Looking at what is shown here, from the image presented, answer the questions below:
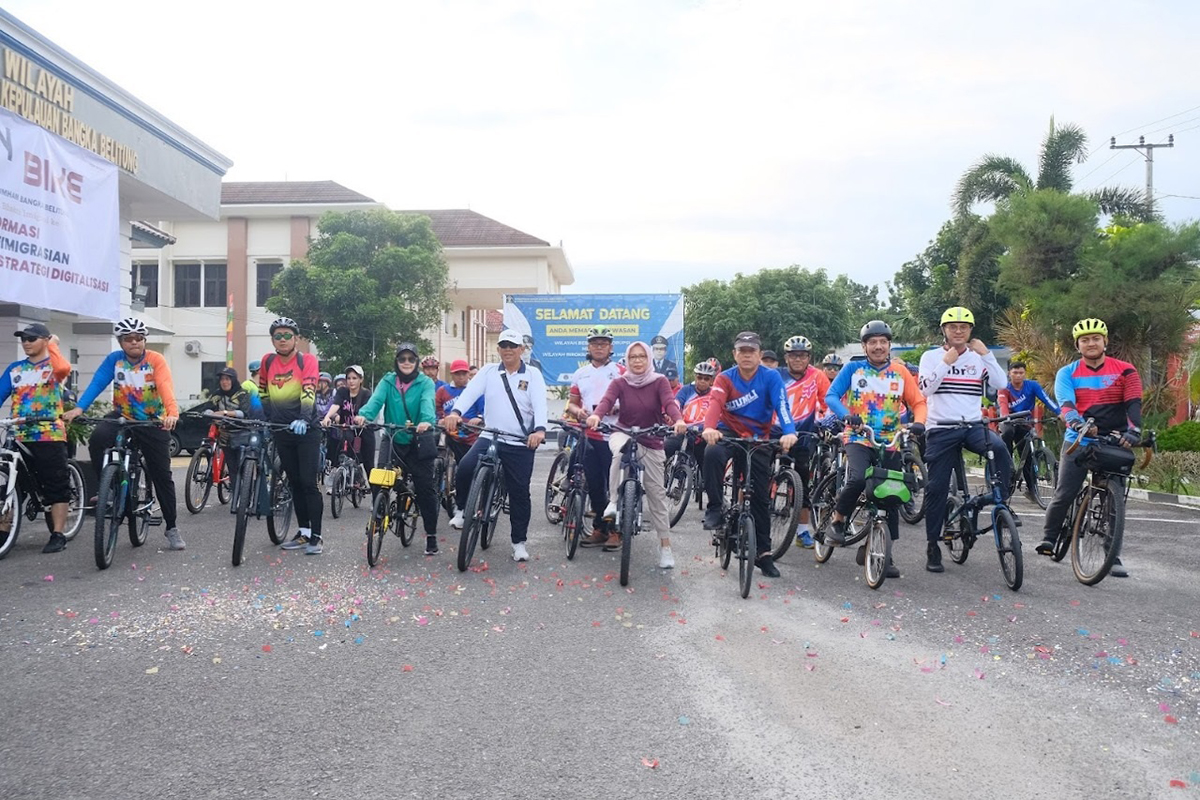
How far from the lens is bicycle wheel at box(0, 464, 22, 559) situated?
8.63 m

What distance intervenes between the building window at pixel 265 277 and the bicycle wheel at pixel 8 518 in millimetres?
37356

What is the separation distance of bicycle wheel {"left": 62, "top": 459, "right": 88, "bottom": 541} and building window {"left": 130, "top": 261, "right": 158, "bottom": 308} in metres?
38.0

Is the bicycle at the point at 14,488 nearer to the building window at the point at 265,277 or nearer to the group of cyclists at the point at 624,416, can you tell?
the group of cyclists at the point at 624,416

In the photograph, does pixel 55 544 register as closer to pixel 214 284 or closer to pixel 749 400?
pixel 749 400

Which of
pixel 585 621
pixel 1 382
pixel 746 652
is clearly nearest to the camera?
pixel 746 652

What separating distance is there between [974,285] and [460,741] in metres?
30.4

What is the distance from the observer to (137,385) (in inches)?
343

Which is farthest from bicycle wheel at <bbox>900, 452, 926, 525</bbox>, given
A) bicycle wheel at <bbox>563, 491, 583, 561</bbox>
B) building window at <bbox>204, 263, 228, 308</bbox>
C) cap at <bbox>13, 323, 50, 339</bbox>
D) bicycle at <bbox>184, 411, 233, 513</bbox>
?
building window at <bbox>204, 263, 228, 308</bbox>

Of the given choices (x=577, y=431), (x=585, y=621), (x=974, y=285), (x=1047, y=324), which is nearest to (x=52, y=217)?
(x=577, y=431)

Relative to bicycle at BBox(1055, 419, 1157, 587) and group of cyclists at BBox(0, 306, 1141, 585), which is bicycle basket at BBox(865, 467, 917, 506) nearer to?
group of cyclists at BBox(0, 306, 1141, 585)

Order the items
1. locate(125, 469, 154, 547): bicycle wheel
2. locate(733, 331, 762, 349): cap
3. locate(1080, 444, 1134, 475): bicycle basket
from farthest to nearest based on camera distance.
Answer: locate(125, 469, 154, 547): bicycle wheel < locate(733, 331, 762, 349): cap < locate(1080, 444, 1134, 475): bicycle basket

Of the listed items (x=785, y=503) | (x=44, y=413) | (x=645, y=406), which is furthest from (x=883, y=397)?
(x=44, y=413)

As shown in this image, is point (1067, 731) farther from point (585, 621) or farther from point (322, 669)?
point (322, 669)

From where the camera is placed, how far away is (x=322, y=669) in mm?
5359
